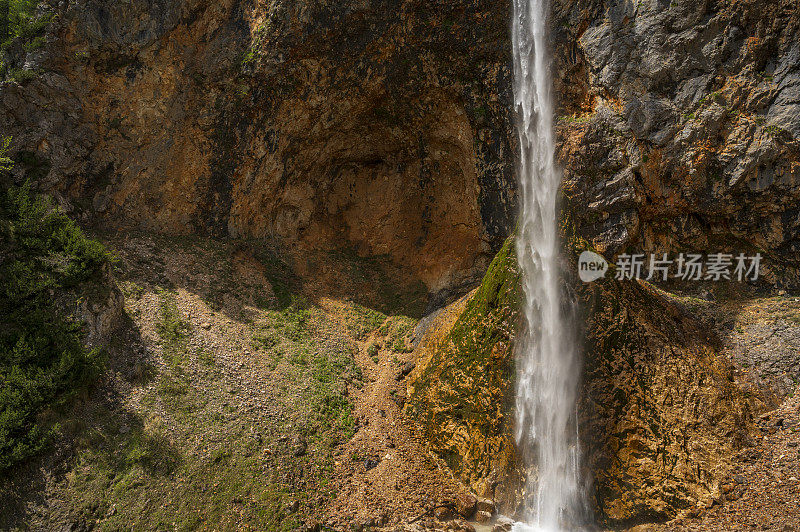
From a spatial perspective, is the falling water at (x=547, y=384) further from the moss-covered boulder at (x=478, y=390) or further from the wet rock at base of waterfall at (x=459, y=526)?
the wet rock at base of waterfall at (x=459, y=526)

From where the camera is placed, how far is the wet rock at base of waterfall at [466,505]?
39.9 ft

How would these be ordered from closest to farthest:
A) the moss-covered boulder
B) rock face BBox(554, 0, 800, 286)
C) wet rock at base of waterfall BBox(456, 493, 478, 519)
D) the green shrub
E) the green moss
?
1. the green shrub
2. wet rock at base of waterfall BBox(456, 493, 478, 519)
3. the moss-covered boulder
4. the green moss
5. rock face BBox(554, 0, 800, 286)

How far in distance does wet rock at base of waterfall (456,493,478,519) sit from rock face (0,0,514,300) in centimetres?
882

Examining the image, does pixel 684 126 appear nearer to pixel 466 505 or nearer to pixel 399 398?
pixel 399 398

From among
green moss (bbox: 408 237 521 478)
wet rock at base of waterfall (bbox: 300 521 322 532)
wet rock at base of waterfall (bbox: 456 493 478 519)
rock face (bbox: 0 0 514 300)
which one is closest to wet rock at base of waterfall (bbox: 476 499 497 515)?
wet rock at base of waterfall (bbox: 456 493 478 519)

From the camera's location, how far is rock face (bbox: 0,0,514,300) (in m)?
17.1

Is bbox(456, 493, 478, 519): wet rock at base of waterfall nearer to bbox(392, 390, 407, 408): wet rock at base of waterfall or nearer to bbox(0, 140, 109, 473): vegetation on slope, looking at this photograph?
bbox(392, 390, 407, 408): wet rock at base of waterfall

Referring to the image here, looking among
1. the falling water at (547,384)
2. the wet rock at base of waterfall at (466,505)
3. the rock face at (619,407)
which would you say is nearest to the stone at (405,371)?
the rock face at (619,407)

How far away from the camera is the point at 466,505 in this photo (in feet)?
39.9

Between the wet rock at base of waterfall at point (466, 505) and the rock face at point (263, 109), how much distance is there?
8821mm

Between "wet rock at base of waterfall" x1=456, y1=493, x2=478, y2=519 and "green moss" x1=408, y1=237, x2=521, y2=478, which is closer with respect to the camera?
"wet rock at base of waterfall" x1=456, y1=493, x2=478, y2=519

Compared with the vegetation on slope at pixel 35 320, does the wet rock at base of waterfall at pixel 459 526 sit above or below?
below

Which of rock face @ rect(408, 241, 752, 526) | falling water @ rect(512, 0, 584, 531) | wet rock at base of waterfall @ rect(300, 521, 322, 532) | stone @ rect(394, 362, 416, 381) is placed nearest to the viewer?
rock face @ rect(408, 241, 752, 526)

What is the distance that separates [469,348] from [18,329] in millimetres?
12266
